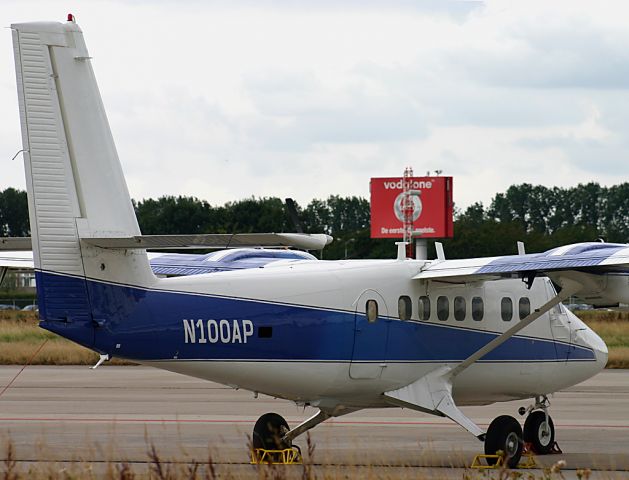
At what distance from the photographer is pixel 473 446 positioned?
19.6 meters

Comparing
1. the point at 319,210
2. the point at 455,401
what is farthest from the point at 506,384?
the point at 319,210

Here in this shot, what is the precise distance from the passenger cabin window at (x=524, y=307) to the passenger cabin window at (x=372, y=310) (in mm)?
2769

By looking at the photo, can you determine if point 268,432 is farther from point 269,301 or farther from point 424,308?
point 424,308

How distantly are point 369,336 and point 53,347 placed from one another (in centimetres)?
2781

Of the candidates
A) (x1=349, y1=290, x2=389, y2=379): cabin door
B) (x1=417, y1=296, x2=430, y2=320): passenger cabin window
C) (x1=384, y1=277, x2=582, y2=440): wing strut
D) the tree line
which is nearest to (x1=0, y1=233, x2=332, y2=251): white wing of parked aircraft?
(x1=349, y1=290, x2=389, y2=379): cabin door

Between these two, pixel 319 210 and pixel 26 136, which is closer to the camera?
pixel 26 136

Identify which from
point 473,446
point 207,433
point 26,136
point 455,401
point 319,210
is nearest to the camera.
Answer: point 26,136

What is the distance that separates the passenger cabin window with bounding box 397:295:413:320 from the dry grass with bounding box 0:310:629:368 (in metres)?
21.4

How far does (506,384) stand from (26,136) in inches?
306

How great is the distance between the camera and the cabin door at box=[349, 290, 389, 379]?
16.5 metres

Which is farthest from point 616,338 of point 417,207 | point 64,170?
point 64,170

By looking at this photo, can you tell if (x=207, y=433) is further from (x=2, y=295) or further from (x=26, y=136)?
(x=2, y=295)

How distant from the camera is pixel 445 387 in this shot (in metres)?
17.2

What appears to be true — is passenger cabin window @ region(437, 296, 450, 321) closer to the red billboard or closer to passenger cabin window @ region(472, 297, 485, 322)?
passenger cabin window @ region(472, 297, 485, 322)
